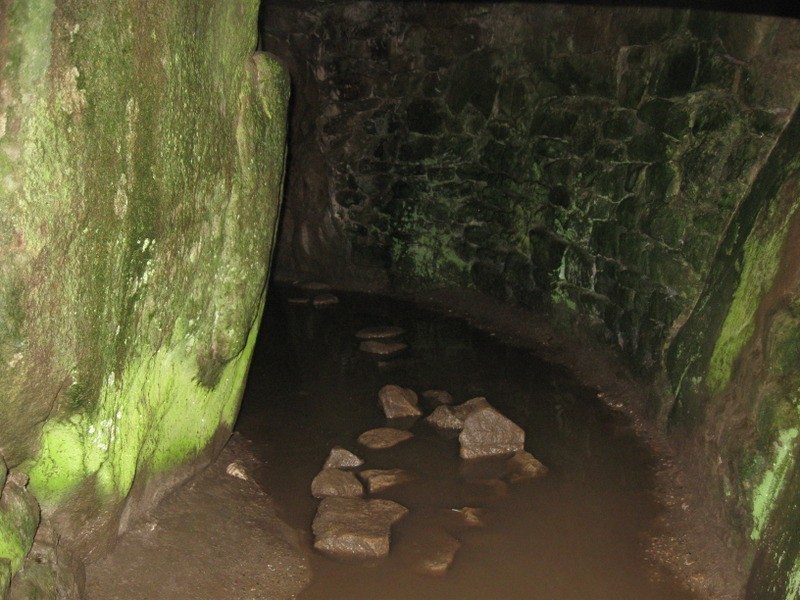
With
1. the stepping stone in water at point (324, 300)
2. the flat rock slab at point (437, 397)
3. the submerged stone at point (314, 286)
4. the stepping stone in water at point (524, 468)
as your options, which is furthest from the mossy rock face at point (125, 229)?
the submerged stone at point (314, 286)

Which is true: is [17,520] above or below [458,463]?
above

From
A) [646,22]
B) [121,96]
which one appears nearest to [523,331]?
[646,22]

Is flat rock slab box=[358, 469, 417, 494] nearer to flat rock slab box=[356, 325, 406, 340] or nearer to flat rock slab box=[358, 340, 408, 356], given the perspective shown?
flat rock slab box=[358, 340, 408, 356]

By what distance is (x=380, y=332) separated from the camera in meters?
6.30

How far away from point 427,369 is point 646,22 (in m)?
2.46

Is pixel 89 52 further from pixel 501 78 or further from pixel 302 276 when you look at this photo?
pixel 302 276

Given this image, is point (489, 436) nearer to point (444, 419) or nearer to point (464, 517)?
point (444, 419)

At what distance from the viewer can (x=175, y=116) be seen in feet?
9.30

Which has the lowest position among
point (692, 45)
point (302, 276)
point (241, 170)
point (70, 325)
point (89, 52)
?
point (302, 276)

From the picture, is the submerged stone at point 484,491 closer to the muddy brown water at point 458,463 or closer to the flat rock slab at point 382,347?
the muddy brown water at point 458,463

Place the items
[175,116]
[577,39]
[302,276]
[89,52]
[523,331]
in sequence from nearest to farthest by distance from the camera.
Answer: [89,52] → [175,116] → [577,39] → [523,331] → [302,276]

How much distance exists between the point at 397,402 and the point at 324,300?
9.22 feet

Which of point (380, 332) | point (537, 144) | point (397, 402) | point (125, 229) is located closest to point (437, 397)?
point (397, 402)

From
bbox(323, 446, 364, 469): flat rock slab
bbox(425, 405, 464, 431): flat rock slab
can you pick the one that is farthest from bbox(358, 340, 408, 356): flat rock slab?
bbox(323, 446, 364, 469): flat rock slab
